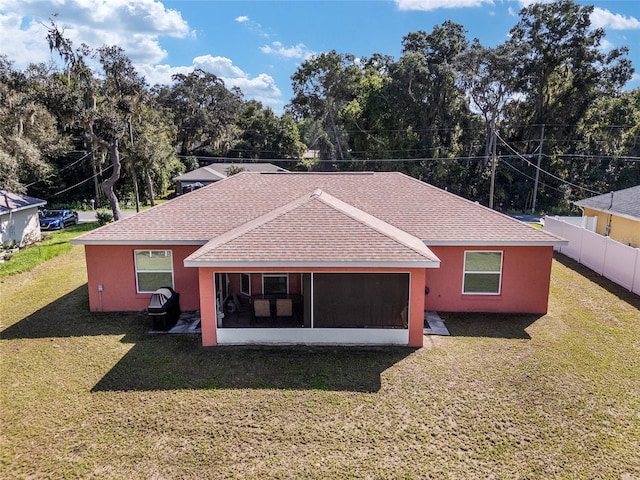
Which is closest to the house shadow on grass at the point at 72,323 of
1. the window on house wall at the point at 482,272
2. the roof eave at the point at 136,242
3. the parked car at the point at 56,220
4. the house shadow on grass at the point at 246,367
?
the house shadow on grass at the point at 246,367

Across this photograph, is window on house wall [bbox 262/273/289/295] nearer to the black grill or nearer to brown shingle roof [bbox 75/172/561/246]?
brown shingle roof [bbox 75/172/561/246]

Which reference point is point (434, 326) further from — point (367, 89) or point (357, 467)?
point (367, 89)

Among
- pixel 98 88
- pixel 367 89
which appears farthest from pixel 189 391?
pixel 367 89

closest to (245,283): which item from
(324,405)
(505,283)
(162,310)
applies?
(162,310)

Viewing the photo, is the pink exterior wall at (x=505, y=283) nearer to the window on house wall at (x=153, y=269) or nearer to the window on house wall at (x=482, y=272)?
the window on house wall at (x=482, y=272)

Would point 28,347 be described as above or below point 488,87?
below

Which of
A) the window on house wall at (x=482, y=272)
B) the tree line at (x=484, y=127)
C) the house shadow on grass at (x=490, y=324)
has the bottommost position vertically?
the house shadow on grass at (x=490, y=324)
